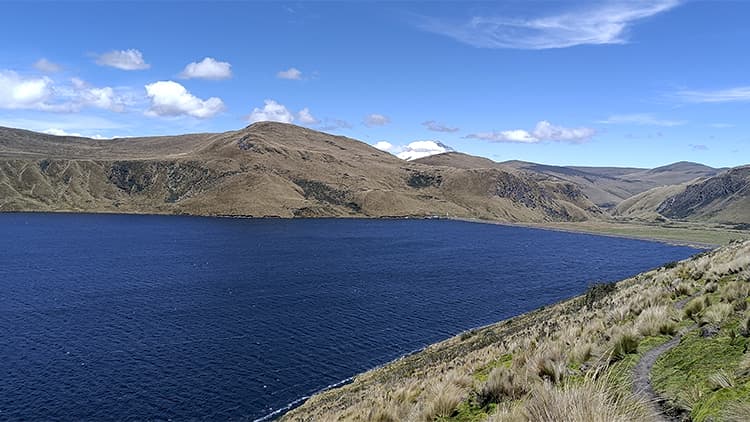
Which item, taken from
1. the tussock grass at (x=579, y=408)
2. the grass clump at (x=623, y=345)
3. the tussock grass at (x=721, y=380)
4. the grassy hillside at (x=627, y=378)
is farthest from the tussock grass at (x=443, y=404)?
the tussock grass at (x=721, y=380)

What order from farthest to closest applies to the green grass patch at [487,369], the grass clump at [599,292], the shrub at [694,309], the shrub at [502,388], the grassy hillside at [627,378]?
1. the grass clump at [599,292]
2. the shrub at [694,309]
3. the green grass patch at [487,369]
4. the shrub at [502,388]
5. the grassy hillside at [627,378]

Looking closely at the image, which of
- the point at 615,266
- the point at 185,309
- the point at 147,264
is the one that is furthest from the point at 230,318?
the point at 615,266

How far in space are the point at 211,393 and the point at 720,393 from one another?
151 feet

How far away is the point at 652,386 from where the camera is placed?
902cm

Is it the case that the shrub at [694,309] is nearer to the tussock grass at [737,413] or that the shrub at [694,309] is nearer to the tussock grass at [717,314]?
the tussock grass at [717,314]

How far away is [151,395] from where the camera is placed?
1774 inches

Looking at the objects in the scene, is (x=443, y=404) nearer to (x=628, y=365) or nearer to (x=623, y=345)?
(x=628, y=365)

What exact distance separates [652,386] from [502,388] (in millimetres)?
3009

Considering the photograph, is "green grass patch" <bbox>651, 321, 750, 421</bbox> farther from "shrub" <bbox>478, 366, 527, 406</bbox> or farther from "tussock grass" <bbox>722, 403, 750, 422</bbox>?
"shrub" <bbox>478, 366, 527, 406</bbox>

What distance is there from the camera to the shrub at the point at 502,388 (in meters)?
10.4

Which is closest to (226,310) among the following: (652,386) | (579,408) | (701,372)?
(652,386)

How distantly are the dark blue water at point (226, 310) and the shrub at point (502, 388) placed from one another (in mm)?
36427

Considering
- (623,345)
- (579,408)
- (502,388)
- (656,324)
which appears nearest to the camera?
(579,408)

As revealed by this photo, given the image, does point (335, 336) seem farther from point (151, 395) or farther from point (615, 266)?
point (615, 266)
